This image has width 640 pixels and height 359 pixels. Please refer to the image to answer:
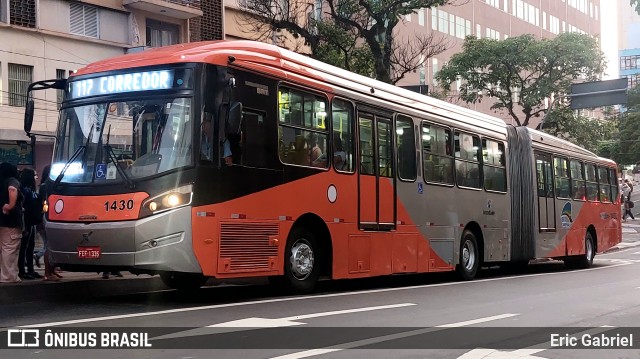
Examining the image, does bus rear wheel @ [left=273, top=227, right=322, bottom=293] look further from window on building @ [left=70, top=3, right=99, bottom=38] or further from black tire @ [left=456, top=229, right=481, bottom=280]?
window on building @ [left=70, top=3, right=99, bottom=38]

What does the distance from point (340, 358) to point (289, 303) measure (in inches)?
136

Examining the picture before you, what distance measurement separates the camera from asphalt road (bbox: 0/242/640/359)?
625 cm

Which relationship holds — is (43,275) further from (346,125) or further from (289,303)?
(346,125)

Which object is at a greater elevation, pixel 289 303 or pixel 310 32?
pixel 310 32

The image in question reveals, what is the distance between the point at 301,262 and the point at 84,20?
16816mm

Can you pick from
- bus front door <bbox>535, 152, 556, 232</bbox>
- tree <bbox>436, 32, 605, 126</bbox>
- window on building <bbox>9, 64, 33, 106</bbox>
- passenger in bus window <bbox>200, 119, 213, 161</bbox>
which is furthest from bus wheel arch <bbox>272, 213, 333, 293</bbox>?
tree <bbox>436, 32, 605, 126</bbox>

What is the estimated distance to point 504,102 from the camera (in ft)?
130

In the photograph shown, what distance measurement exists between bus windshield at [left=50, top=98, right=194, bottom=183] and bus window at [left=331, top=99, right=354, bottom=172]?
2.91 meters

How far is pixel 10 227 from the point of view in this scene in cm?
1014

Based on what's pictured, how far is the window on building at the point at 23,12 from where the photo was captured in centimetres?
2172

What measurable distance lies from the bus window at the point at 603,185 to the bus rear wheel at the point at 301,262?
45.1ft

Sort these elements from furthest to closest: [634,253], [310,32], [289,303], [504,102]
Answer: [504,102] → [634,253] → [310,32] → [289,303]

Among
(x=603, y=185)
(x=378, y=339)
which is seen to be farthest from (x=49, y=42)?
(x=378, y=339)

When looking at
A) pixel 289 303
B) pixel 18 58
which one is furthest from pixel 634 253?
pixel 18 58
